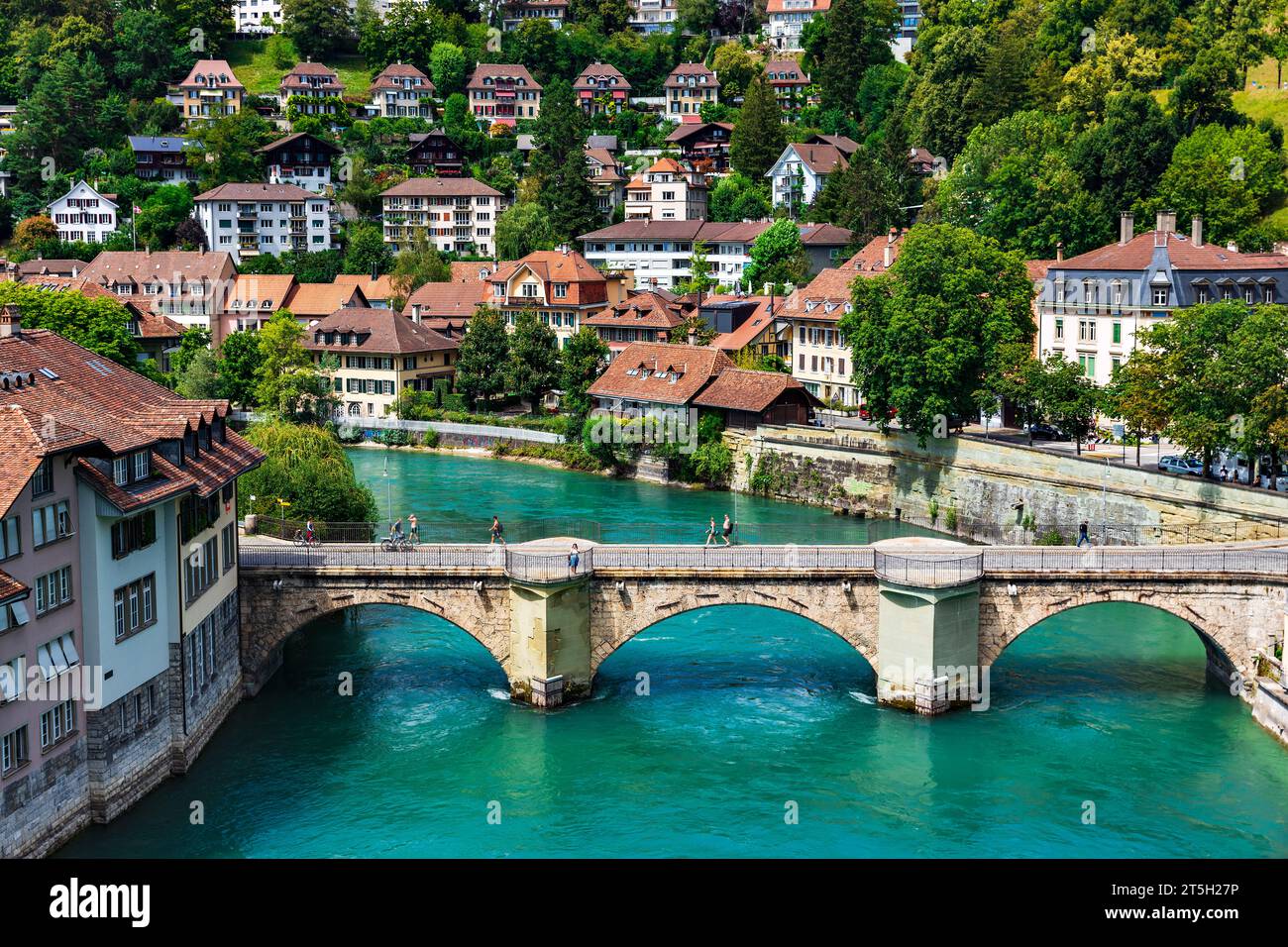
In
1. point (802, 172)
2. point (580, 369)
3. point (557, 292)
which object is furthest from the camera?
point (802, 172)

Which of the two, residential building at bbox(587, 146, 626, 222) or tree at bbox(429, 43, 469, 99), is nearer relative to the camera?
residential building at bbox(587, 146, 626, 222)

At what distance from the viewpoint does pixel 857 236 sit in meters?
112

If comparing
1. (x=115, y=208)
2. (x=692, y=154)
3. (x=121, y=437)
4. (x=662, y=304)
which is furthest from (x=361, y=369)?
(x=121, y=437)

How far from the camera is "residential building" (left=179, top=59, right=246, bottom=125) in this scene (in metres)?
162

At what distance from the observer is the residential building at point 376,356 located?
4053 inches

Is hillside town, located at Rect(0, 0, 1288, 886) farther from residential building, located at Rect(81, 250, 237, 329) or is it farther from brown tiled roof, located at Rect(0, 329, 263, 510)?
residential building, located at Rect(81, 250, 237, 329)

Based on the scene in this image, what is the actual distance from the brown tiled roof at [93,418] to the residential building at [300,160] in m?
104

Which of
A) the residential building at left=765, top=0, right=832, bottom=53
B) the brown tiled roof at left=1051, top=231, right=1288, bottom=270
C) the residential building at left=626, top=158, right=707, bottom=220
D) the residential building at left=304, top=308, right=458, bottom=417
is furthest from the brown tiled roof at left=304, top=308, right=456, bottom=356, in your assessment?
the residential building at left=765, top=0, right=832, bottom=53

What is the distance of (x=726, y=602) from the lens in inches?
1836

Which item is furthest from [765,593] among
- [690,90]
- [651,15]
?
[651,15]

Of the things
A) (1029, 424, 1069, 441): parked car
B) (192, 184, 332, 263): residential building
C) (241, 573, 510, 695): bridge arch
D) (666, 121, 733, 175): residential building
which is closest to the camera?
(241, 573, 510, 695): bridge arch

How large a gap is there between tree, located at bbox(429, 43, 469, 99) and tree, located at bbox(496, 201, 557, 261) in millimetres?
42345

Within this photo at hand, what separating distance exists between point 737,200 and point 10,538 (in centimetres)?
10695

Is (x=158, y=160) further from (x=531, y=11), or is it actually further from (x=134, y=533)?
(x=134, y=533)
